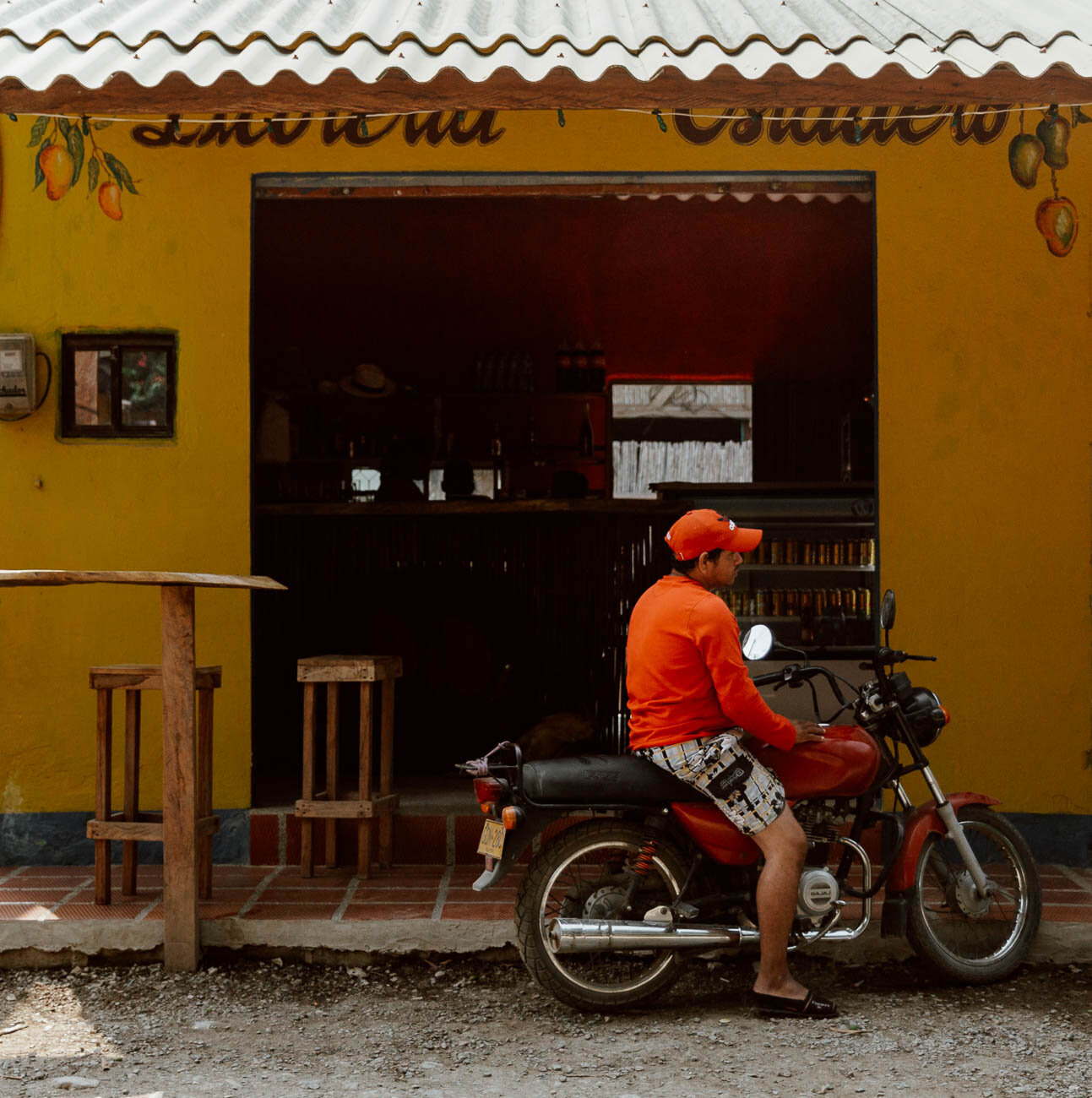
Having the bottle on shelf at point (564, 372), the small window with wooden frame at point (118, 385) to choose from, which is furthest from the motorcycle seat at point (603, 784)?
the bottle on shelf at point (564, 372)

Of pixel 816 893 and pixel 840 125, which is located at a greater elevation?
pixel 840 125

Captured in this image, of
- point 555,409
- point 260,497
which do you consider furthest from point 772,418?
point 260,497

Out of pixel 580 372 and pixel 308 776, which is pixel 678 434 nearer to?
pixel 580 372

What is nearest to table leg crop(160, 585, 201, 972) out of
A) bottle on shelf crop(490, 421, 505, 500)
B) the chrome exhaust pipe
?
the chrome exhaust pipe

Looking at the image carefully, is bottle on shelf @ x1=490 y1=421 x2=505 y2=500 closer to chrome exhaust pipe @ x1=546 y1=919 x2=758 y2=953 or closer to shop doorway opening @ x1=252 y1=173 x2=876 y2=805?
shop doorway opening @ x1=252 y1=173 x2=876 y2=805

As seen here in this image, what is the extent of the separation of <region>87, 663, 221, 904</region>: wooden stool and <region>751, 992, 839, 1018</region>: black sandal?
222 cm

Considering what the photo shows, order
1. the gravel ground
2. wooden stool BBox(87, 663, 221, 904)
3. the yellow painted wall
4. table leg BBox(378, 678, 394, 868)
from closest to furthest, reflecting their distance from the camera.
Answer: the gravel ground → wooden stool BBox(87, 663, 221, 904) → table leg BBox(378, 678, 394, 868) → the yellow painted wall

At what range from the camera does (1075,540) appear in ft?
19.8

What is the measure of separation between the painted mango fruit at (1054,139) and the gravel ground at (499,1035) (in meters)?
3.66

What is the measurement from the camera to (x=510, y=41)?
4.79 meters

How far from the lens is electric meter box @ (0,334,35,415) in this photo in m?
5.96

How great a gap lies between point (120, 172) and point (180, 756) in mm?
2951

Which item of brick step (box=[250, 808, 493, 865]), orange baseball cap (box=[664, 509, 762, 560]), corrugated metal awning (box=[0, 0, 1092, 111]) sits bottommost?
brick step (box=[250, 808, 493, 865])

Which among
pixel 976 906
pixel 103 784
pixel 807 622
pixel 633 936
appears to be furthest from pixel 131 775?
pixel 807 622
